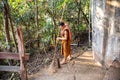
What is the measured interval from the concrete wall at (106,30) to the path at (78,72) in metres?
0.34

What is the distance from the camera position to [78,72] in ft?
Answer: 24.6

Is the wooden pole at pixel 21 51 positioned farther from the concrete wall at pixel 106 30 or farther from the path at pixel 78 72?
the concrete wall at pixel 106 30

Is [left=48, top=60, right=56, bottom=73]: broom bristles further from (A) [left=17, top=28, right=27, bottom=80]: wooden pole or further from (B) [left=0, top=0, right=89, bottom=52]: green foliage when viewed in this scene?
(B) [left=0, top=0, right=89, bottom=52]: green foliage

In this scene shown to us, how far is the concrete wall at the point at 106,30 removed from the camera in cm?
675

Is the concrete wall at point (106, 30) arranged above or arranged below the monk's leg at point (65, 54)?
above

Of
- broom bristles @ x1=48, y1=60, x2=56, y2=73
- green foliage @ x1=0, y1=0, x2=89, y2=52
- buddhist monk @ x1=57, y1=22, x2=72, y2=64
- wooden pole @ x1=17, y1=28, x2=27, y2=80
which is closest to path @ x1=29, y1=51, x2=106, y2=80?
broom bristles @ x1=48, y1=60, x2=56, y2=73

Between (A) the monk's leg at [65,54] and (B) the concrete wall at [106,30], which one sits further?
(A) the monk's leg at [65,54]

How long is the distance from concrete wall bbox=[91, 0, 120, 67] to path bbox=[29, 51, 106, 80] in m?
0.34

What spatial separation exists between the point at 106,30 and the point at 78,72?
5.42ft

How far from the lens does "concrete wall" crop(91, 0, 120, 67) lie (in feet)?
22.1

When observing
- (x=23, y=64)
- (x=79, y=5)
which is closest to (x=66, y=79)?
(x=23, y=64)

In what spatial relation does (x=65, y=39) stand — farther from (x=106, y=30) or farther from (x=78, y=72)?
(x=106, y=30)

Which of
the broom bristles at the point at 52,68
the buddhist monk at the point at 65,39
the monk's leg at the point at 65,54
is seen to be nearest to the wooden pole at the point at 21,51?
the broom bristles at the point at 52,68

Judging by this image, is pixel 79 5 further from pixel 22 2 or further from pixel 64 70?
pixel 64 70
